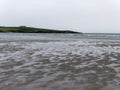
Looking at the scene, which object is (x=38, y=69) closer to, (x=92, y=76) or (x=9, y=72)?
(x=9, y=72)

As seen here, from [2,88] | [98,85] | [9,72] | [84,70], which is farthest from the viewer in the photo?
[84,70]

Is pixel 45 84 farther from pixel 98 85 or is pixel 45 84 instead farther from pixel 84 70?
pixel 84 70

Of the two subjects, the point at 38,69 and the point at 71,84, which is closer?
the point at 71,84

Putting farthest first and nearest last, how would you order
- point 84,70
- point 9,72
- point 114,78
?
point 84,70 < point 9,72 < point 114,78

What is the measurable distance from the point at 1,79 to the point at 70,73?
2183 mm

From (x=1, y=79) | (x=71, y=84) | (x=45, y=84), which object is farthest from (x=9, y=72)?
(x=71, y=84)

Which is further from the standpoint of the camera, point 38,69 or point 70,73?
point 38,69

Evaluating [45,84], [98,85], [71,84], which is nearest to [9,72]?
[45,84]

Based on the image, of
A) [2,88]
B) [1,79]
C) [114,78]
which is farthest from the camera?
[114,78]

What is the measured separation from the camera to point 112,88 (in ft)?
18.0

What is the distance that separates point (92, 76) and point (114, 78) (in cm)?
65

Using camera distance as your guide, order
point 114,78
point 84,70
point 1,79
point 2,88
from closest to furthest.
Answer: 1. point 2,88
2. point 1,79
3. point 114,78
4. point 84,70

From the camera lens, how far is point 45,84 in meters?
5.74

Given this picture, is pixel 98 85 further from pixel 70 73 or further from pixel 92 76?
pixel 70 73
